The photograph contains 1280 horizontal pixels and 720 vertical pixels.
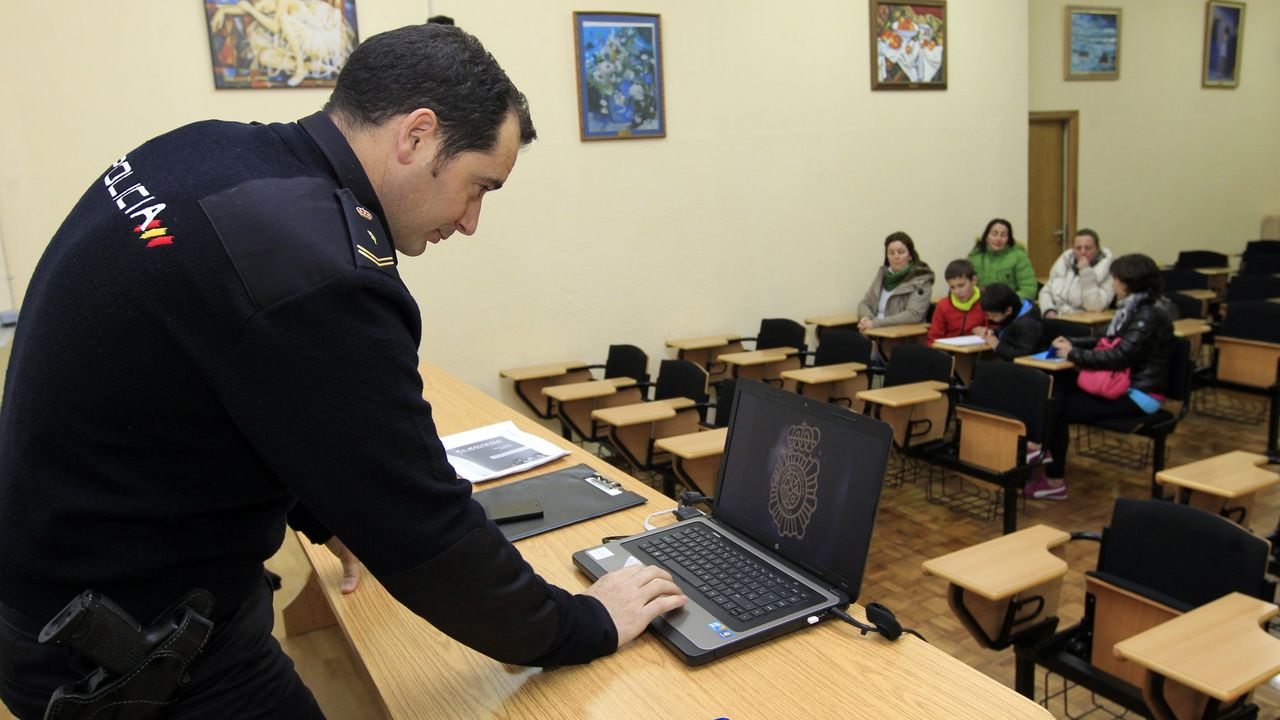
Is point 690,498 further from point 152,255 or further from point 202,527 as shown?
point 152,255

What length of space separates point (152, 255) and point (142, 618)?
377 mm

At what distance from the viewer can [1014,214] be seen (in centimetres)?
671

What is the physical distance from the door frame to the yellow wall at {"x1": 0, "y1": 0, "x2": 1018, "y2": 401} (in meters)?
1.29

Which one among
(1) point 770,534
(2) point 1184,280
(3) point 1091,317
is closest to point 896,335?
(3) point 1091,317

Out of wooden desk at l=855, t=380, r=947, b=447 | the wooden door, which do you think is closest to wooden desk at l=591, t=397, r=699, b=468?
wooden desk at l=855, t=380, r=947, b=447

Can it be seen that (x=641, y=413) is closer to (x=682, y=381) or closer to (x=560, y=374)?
(x=682, y=381)

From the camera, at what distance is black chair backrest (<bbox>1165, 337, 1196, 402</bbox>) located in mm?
4211

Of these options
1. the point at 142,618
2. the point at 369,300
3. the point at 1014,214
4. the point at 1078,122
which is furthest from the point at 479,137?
the point at 1078,122

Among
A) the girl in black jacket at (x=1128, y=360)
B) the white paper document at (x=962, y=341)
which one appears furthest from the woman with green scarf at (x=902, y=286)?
the girl in black jacket at (x=1128, y=360)

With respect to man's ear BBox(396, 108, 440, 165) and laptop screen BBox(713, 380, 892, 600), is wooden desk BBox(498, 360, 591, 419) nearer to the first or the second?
laptop screen BBox(713, 380, 892, 600)

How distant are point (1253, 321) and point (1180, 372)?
3.27ft

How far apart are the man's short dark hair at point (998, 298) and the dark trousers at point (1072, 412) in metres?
0.79

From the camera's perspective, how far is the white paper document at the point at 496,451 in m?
1.75

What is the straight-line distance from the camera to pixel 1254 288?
5875mm
